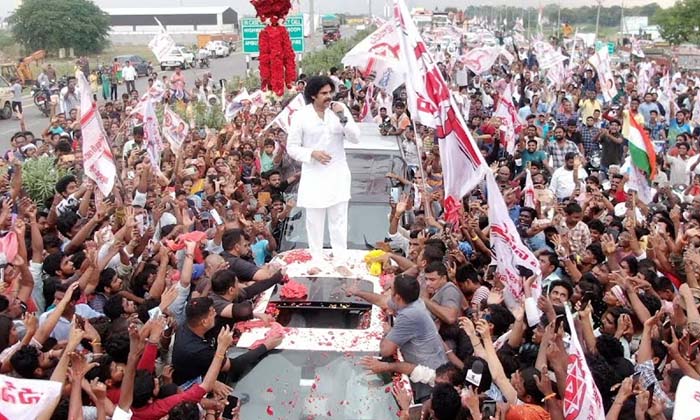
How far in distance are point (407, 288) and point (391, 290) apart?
773 millimetres

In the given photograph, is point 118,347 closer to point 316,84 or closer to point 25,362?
point 25,362

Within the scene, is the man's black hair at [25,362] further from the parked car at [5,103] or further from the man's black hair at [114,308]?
the parked car at [5,103]

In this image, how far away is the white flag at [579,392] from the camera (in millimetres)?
3822

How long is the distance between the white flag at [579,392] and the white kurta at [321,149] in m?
3.39

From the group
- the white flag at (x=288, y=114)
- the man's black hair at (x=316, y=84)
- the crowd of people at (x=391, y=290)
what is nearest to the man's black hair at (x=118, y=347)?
the crowd of people at (x=391, y=290)

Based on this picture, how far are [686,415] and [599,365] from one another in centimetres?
97

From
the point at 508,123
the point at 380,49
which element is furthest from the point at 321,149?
the point at 380,49

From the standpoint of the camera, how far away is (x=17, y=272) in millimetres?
5773

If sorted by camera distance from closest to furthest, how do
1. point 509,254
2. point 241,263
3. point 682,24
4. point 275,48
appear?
point 509,254 → point 241,263 → point 275,48 → point 682,24

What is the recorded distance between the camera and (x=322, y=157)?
675 centimetres

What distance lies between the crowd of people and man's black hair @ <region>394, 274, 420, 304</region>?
10 millimetres

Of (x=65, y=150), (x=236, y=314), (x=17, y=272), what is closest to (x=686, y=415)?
(x=236, y=314)

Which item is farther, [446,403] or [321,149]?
[321,149]

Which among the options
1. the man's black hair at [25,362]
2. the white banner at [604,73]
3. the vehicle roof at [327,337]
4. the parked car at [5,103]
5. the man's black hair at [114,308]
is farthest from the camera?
the parked car at [5,103]
